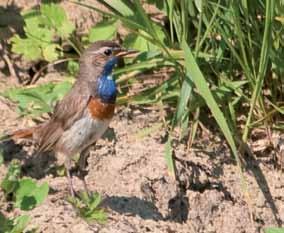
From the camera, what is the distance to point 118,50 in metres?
6.46

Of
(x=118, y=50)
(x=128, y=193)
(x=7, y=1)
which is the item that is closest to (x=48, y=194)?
(x=128, y=193)

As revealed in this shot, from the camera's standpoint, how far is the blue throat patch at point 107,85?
6.34 metres

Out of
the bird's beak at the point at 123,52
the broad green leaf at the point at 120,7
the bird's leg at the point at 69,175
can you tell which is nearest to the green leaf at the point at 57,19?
the broad green leaf at the point at 120,7

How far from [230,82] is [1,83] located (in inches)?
60.9

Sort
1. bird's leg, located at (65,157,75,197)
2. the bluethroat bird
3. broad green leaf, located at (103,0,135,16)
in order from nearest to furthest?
bird's leg, located at (65,157,75,197), the bluethroat bird, broad green leaf, located at (103,0,135,16)

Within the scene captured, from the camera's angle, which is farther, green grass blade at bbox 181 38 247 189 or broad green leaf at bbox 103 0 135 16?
broad green leaf at bbox 103 0 135 16

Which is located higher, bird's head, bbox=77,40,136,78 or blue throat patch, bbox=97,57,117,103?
bird's head, bbox=77,40,136,78

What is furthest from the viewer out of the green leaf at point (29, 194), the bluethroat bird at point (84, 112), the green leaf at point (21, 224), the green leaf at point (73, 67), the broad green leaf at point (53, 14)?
the green leaf at point (73, 67)

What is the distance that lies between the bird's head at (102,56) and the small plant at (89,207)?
0.85 meters

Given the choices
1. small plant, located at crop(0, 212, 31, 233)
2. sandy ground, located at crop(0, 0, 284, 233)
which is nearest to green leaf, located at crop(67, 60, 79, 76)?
sandy ground, located at crop(0, 0, 284, 233)

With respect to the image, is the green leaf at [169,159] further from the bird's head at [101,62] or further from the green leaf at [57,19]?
the green leaf at [57,19]

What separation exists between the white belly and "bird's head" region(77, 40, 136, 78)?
366 millimetres

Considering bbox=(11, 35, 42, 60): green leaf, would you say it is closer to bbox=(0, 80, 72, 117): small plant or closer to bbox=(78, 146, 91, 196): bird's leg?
bbox=(0, 80, 72, 117): small plant

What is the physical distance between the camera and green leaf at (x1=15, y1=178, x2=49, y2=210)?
19.0 feet
